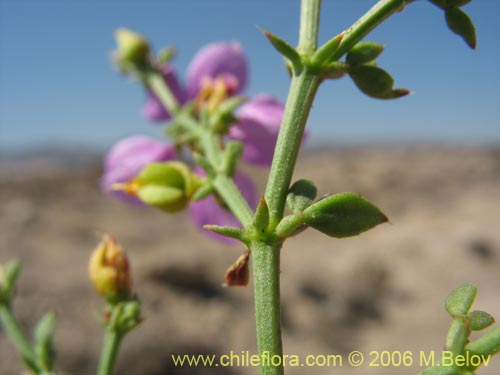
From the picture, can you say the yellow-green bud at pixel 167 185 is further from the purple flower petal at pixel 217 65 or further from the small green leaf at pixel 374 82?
the purple flower petal at pixel 217 65

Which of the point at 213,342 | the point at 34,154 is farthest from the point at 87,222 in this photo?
the point at 34,154

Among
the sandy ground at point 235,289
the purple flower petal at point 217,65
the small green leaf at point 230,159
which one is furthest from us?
the sandy ground at point 235,289

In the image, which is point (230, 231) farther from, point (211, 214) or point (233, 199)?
point (211, 214)

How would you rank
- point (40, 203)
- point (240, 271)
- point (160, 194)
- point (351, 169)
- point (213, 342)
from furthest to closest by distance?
1. point (351, 169)
2. point (40, 203)
3. point (213, 342)
4. point (160, 194)
5. point (240, 271)

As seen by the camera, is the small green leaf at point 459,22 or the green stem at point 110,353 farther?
the green stem at point 110,353

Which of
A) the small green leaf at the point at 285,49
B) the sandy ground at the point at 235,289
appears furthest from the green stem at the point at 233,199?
the sandy ground at the point at 235,289

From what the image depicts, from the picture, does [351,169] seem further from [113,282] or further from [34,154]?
[34,154]
